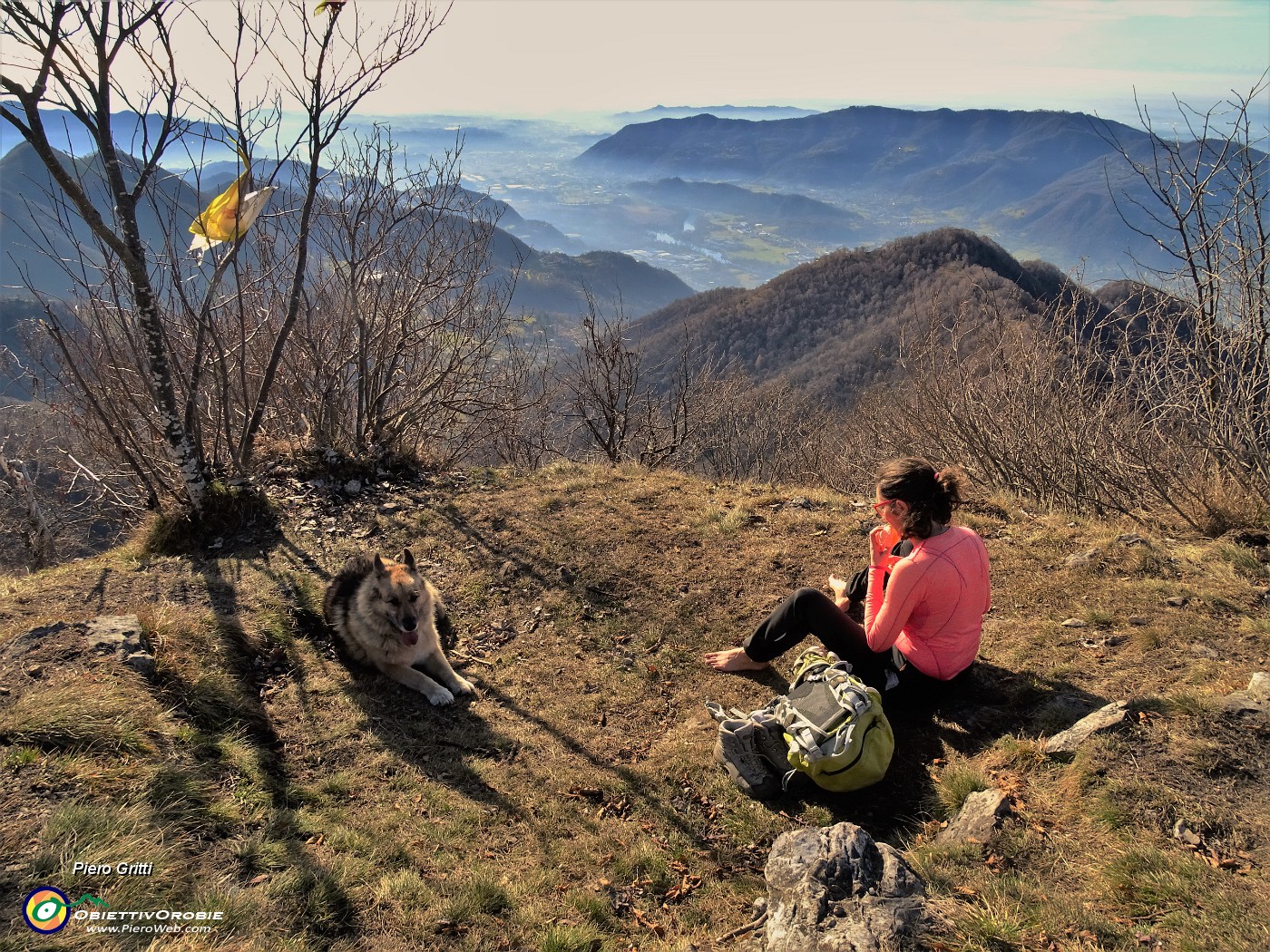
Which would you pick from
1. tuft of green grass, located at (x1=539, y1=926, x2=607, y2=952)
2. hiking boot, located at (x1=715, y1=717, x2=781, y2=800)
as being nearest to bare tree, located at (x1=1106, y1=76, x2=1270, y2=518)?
hiking boot, located at (x1=715, y1=717, x2=781, y2=800)

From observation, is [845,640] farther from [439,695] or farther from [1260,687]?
[439,695]

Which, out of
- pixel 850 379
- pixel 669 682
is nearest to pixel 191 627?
pixel 669 682

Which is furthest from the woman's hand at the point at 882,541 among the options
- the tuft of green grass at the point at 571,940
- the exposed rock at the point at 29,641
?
the exposed rock at the point at 29,641

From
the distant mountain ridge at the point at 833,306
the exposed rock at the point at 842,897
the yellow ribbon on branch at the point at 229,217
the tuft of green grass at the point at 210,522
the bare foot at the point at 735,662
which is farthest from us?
the distant mountain ridge at the point at 833,306

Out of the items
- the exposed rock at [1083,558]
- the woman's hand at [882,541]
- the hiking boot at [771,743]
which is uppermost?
the woman's hand at [882,541]

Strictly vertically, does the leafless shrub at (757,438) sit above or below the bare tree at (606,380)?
below

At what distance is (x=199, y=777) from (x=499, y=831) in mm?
1692

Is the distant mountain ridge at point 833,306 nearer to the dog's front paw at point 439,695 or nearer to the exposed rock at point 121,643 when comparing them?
the dog's front paw at point 439,695

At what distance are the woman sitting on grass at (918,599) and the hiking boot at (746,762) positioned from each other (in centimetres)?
89

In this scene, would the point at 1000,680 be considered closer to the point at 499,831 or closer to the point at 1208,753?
the point at 1208,753

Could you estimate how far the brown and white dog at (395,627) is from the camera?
196 inches

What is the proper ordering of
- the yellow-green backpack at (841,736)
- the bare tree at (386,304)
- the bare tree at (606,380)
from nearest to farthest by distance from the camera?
the yellow-green backpack at (841,736) < the bare tree at (386,304) < the bare tree at (606,380)

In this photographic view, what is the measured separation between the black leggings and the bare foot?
412mm

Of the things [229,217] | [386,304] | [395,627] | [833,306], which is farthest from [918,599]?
[833,306]
